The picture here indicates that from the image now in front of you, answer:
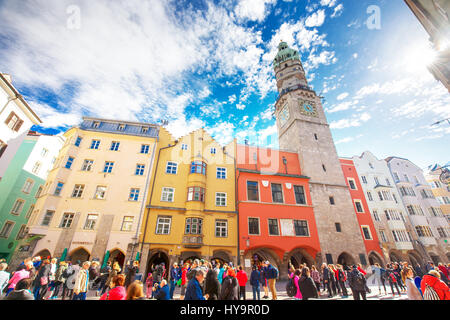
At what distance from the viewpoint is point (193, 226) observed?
1995 centimetres

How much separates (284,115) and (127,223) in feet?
A: 97.2

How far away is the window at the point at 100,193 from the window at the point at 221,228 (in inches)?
507

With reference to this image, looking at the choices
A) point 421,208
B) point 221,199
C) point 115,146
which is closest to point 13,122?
point 115,146

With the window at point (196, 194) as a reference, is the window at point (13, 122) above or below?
above

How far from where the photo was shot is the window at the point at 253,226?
2038cm

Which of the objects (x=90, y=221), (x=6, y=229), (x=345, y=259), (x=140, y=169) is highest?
(x=140, y=169)

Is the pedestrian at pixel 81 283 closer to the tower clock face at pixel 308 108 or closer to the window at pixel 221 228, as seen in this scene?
the window at pixel 221 228

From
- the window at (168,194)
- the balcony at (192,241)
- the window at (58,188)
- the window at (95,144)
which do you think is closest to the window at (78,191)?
the window at (58,188)

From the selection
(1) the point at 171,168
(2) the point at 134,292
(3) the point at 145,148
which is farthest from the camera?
(3) the point at 145,148

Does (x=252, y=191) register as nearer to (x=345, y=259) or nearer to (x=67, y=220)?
(x=345, y=259)

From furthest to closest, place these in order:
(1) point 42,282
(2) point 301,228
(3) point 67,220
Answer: (2) point 301,228
(3) point 67,220
(1) point 42,282

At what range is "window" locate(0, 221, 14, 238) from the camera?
73.3 feet
